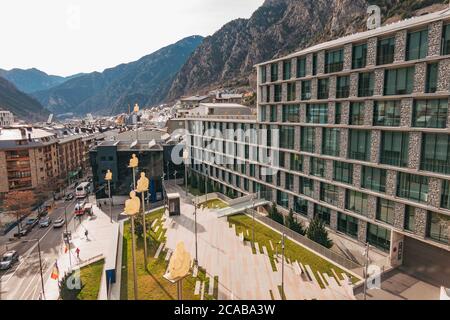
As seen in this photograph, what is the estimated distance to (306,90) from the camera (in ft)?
139

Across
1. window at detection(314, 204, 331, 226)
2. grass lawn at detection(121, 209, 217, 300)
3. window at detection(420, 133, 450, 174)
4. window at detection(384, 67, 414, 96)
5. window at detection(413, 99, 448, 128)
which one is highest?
window at detection(384, 67, 414, 96)

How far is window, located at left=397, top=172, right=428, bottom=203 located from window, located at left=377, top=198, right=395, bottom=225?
172cm

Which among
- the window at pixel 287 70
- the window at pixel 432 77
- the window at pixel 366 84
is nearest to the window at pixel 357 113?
the window at pixel 366 84

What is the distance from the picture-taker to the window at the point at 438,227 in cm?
2720

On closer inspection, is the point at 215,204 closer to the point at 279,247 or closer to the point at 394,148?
the point at 279,247

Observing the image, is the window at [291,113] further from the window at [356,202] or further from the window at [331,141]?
the window at [356,202]

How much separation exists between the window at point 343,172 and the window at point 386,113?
6362 mm

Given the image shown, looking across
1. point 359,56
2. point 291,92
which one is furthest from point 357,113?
point 291,92

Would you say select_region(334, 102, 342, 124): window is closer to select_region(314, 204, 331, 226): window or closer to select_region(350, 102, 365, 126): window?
select_region(350, 102, 365, 126): window

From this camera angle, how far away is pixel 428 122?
28250mm

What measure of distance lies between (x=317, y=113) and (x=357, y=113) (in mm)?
6350

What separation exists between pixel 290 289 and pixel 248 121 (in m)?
32.5

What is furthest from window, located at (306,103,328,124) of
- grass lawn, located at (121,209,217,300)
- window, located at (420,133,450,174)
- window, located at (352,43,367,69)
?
grass lawn, located at (121,209,217,300)

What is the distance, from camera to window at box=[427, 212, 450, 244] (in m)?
27.2
